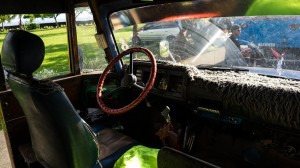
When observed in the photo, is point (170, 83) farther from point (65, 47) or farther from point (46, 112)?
point (65, 47)

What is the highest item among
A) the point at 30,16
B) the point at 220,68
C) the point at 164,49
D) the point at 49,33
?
the point at 30,16

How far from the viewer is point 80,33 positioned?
9.09 feet

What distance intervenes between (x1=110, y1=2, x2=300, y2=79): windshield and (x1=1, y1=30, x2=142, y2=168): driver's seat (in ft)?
3.88

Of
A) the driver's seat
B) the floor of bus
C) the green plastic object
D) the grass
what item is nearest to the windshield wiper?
the grass

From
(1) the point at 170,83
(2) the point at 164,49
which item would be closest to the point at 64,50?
(2) the point at 164,49

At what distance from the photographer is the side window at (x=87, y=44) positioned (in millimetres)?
2688

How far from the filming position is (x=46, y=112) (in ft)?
4.21

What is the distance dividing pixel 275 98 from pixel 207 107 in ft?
1.80

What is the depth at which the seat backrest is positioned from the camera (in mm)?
1290

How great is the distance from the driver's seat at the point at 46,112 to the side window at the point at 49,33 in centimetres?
83

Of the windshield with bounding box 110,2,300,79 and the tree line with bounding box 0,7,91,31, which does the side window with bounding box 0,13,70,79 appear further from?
the windshield with bounding box 110,2,300,79

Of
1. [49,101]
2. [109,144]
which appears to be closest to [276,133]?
[109,144]

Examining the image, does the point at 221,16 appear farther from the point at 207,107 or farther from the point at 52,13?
the point at 52,13

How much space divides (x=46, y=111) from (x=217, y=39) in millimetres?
1357
